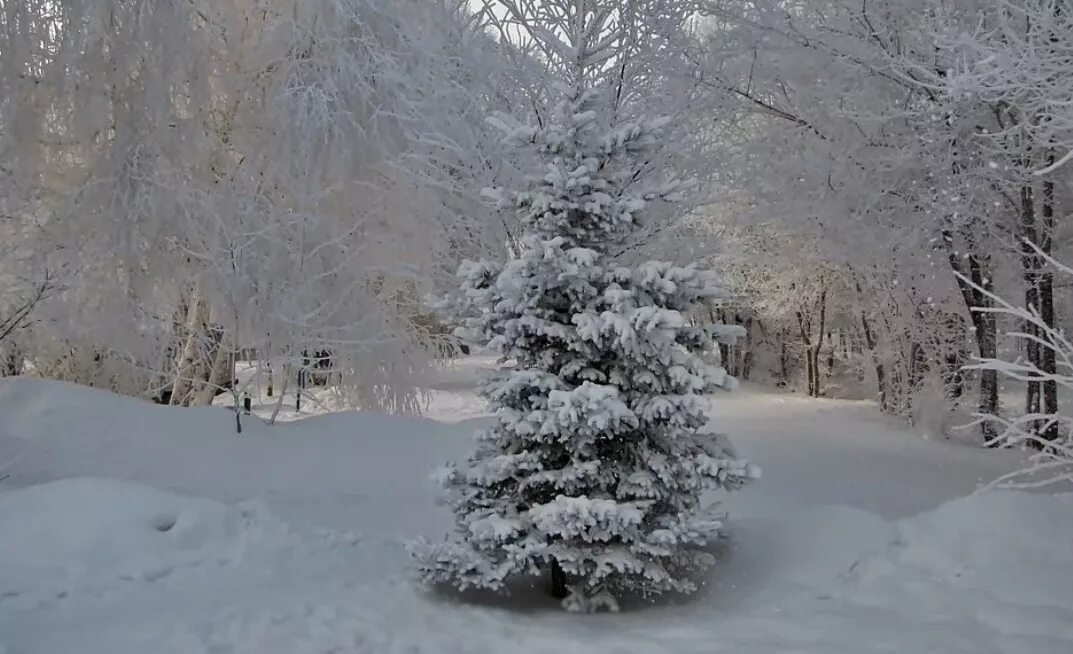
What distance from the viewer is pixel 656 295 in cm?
457

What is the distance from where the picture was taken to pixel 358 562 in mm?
5273

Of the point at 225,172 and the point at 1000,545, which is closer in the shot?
the point at 1000,545

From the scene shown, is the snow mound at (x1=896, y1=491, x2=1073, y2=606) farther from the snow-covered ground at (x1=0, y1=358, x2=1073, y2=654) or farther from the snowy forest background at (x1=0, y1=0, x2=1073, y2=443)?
the snowy forest background at (x1=0, y1=0, x2=1073, y2=443)

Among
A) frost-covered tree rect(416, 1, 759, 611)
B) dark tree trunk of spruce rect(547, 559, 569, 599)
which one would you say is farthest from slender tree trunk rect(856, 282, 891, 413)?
dark tree trunk of spruce rect(547, 559, 569, 599)

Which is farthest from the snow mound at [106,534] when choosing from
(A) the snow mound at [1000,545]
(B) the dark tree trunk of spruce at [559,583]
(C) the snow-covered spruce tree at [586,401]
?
(A) the snow mound at [1000,545]

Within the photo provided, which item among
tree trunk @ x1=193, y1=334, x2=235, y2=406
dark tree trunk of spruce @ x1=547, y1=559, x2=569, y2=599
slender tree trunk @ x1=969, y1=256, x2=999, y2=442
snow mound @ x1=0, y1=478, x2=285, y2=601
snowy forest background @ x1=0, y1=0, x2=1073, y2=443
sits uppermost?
snowy forest background @ x1=0, y1=0, x2=1073, y2=443

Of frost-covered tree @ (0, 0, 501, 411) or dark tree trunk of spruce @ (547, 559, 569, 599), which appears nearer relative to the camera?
dark tree trunk of spruce @ (547, 559, 569, 599)

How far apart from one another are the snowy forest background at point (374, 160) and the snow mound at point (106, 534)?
2.32 meters

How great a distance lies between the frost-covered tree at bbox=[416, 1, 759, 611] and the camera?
14.1 ft

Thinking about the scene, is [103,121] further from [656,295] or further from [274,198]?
[656,295]

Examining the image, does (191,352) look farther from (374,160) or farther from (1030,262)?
(1030,262)

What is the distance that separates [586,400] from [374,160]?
6.54m

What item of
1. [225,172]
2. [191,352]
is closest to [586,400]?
[225,172]

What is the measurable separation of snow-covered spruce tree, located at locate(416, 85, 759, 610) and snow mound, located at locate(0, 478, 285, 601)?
1538mm
